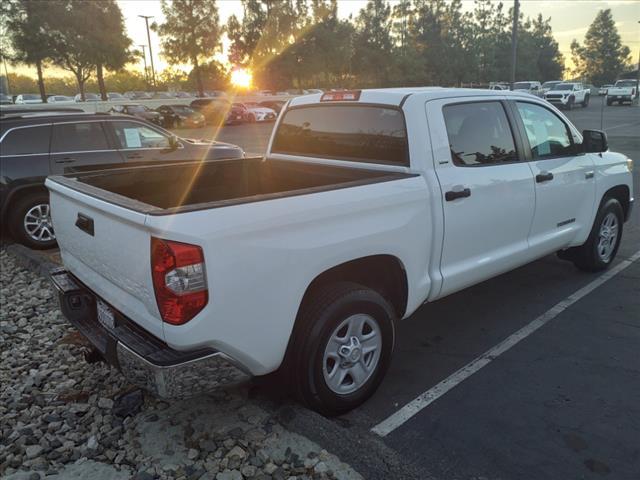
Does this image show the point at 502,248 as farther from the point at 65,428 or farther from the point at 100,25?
the point at 100,25

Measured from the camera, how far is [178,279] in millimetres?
2330

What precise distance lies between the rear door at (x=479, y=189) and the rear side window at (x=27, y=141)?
5.32 meters

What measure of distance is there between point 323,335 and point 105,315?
121 centimetres

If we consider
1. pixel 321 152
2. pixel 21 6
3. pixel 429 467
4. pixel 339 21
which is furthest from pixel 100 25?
pixel 429 467

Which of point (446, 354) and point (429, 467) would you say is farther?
point (446, 354)

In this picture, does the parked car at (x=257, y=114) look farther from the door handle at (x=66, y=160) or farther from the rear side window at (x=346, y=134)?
the rear side window at (x=346, y=134)

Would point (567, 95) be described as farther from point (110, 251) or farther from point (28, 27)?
point (110, 251)

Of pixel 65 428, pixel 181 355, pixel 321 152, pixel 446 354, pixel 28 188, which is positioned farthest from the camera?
pixel 28 188

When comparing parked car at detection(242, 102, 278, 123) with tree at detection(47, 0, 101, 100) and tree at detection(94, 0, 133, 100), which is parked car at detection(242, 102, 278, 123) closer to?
tree at detection(94, 0, 133, 100)

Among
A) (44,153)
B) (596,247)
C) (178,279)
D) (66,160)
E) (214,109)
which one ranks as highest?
(214,109)

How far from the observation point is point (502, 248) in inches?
157

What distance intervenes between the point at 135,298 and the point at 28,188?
4920mm

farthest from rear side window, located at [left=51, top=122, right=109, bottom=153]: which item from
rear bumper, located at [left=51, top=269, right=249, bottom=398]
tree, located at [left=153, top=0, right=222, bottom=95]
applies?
tree, located at [left=153, top=0, right=222, bottom=95]

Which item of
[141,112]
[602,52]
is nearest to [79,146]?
[141,112]
